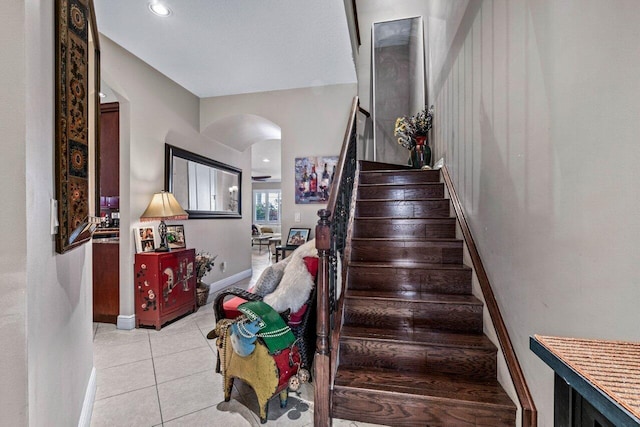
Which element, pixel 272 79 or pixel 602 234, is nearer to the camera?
pixel 602 234

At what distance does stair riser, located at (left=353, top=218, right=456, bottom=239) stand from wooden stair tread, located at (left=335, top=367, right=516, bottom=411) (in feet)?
3.96

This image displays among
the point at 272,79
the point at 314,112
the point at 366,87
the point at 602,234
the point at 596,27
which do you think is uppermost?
the point at 366,87

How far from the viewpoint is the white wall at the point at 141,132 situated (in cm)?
294

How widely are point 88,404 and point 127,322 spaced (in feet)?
4.88

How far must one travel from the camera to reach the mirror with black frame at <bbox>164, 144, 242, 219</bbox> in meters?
3.62

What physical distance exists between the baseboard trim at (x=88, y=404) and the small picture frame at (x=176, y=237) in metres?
1.63

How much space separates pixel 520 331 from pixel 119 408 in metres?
2.36

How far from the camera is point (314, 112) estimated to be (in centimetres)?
380

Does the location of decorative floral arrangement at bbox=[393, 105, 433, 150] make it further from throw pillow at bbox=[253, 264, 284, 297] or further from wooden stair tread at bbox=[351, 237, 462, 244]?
throw pillow at bbox=[253, 264, 284, 297]

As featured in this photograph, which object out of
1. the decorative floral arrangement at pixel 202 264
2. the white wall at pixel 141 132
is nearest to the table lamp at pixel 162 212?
the white wall at pixel 141 132

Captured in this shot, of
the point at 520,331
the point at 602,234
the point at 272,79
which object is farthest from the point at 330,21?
the point at 520,331

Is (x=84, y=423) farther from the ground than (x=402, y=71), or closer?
closer

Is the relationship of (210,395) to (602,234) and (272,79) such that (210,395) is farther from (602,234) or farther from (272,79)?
(272,79)

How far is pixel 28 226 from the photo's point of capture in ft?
2.65
